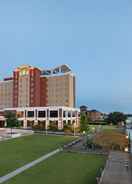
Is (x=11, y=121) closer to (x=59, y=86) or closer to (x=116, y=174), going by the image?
(x=59, y=86)

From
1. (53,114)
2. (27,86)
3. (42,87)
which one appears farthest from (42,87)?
(53,114)

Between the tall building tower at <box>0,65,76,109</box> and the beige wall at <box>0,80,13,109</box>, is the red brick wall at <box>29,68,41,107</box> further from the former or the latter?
the beige wall at <box>0,80,13,109</box>

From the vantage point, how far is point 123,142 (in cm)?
3133

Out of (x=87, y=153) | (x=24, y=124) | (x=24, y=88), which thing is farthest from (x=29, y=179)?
(x=24, y=88)

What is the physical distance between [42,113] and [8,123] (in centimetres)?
1230

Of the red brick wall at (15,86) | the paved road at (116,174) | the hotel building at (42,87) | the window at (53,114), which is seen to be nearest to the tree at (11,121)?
the window at (53,114)

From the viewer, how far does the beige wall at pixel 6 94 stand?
397ft

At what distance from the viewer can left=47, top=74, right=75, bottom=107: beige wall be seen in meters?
111

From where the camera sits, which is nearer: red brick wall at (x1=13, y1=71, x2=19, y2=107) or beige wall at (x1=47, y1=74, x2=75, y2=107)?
beige wall at (x1=47, y1=74, x2=75, y2=107)

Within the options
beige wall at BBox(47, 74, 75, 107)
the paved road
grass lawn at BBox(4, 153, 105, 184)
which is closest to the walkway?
grass lawn at BBox(4, 153, 105, 184)

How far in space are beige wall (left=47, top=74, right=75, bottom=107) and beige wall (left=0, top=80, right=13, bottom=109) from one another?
21.8m

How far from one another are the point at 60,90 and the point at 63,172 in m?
94.2

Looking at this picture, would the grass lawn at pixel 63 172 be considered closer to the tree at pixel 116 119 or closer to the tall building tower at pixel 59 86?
the tall building tower at pixel 59 86

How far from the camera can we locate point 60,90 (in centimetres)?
11281
